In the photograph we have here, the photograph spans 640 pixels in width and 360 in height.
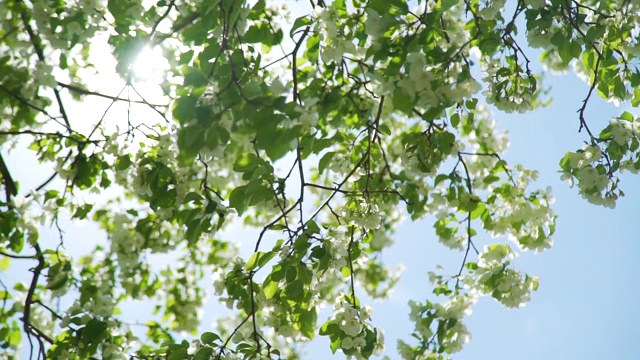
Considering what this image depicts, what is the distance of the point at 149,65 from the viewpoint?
329cm

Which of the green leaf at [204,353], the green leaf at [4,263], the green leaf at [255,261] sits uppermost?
the green leaf at [4,263]

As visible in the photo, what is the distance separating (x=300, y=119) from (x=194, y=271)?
3.76 m

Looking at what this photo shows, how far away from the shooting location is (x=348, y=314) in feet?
8.32

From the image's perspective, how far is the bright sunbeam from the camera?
2928 millimetres

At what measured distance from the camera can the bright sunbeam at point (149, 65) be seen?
293cm

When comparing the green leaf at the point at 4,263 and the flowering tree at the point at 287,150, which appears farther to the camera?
the green leaf at the point at 4,263

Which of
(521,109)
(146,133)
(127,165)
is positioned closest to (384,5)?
(521,109)

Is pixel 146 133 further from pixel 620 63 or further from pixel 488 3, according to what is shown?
pixel 620 63

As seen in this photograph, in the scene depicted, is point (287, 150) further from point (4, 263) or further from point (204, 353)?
point (4, 263)

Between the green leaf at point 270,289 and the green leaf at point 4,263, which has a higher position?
the green leaf at point 4,263

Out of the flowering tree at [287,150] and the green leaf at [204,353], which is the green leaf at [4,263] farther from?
the green leaf at [204,353]

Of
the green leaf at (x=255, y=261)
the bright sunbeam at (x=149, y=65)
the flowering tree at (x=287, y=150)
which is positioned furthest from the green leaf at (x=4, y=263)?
the green leaf at (x=255, y=261)

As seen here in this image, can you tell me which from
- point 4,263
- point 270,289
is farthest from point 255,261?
point 4,263

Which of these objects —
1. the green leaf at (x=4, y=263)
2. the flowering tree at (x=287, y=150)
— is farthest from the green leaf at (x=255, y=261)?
the green leaf at (x=4, y=263)
